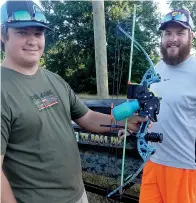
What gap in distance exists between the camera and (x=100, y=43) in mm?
8641

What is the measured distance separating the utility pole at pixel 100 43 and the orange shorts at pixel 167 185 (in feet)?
21.2

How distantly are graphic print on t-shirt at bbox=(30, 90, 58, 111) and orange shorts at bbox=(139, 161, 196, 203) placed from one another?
1.15 metres

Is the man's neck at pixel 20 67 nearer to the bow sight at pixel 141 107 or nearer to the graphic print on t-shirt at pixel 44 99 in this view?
the graphic print on t-shirt at pixel 44 99

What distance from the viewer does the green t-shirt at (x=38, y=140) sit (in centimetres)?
144

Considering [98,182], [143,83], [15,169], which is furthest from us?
[98,182]

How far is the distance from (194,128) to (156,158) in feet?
1.26

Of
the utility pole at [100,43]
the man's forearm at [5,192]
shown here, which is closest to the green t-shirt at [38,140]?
the man's forearm at [5,192]

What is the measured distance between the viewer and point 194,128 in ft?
A: 7.43

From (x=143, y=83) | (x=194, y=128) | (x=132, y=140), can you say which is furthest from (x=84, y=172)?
(x=143, y=83)

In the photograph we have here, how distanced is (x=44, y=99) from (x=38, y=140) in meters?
0.22

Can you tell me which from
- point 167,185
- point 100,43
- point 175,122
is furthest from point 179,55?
point 100,43

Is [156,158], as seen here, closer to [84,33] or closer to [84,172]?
[84,172]

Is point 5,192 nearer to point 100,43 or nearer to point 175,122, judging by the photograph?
point 175,122

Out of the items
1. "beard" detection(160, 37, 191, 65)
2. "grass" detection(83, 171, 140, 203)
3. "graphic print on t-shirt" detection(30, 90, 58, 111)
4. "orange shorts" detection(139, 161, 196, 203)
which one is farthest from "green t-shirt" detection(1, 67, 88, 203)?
"grass" detection(83, 171, 140, 203)
